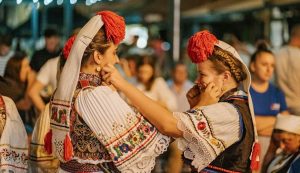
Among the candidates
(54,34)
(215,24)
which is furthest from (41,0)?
(215,24)

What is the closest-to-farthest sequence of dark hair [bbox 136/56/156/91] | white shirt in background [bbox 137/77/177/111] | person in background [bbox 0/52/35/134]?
person in background [bbox 0/52/35/134], white shirt in background [bbox 137/77/177/111], dark hair [bbox 136/56/156/91]

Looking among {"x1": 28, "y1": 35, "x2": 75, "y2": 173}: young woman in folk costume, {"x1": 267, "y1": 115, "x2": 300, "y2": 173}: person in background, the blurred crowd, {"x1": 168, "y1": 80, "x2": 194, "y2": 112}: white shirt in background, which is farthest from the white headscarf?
{"x1": 168, "y1": 80, "x2": 194, "y2": 112}: white shirt in background

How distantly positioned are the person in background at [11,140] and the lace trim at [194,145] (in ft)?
3.32

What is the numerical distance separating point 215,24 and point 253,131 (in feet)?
44.3

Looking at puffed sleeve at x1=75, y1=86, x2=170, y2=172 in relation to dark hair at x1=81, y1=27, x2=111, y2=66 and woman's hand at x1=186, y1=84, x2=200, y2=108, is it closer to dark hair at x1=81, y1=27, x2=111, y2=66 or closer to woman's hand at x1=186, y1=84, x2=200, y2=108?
dark hair at x1=81, y1=27, x2=111, y2=66

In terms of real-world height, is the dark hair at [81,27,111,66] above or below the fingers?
above

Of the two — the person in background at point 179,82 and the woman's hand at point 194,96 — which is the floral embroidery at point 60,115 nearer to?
the woman's hand at point 194,96

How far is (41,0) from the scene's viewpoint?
31.9 feet

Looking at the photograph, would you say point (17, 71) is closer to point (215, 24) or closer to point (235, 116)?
point (235, 116)

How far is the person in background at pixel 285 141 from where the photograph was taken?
6793mm

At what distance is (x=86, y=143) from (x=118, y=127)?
19 centimetres

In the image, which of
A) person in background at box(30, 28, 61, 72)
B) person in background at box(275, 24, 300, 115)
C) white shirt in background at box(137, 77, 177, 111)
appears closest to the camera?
person in background at box(275, 24, 300, 115)

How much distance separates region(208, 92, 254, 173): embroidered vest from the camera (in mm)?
4781

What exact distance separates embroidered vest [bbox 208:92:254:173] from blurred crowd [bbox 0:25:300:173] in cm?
141
